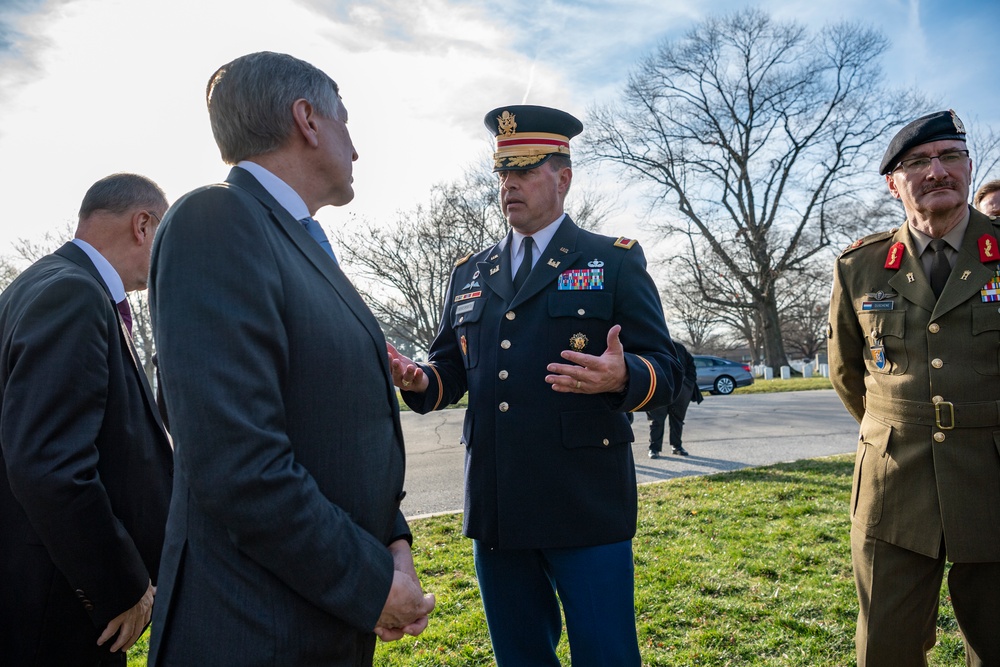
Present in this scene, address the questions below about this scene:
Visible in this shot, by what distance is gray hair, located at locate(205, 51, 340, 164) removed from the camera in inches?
66.0

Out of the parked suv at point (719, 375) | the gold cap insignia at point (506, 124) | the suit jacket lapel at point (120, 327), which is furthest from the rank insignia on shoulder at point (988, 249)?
the parked suv at point (719, 375)

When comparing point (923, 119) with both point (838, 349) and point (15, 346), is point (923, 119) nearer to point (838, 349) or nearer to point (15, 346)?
point (838, 349)

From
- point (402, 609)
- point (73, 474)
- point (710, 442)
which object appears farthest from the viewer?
point (710, 442)

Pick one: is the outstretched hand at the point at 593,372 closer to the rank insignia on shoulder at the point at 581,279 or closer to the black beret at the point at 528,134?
the rank insignia on shoulder at the point at 581,279

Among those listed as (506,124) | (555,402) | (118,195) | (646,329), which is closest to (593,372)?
(555,402)

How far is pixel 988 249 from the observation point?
281 cm

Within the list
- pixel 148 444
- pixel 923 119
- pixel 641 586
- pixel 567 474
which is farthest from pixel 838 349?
pixel 148 444

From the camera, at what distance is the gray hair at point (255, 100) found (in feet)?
5.50

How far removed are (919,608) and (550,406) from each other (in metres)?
1.71

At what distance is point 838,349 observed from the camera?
3.28 m


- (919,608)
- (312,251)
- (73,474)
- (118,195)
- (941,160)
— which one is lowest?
(919,608)

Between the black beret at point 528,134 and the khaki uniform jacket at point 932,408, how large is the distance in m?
1.55

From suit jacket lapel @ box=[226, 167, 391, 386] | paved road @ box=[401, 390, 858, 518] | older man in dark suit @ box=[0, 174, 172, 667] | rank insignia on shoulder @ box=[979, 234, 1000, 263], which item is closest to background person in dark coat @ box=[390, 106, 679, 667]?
suit jacket lapel @ box=[226, 167, 391, 386]

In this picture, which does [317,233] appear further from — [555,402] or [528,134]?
[528,134]
